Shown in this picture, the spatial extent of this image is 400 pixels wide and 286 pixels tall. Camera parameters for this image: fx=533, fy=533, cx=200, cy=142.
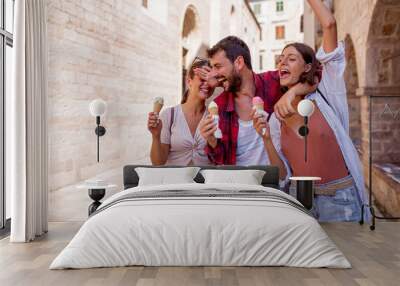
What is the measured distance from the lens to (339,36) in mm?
6160

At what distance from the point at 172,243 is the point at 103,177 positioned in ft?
8.30

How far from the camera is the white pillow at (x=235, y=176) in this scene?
5.68m

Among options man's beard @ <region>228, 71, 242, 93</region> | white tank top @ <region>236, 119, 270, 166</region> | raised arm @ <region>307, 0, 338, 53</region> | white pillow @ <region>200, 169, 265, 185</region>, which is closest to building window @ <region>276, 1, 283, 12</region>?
raised arm @ <region>307, 0, 338, 53</region>

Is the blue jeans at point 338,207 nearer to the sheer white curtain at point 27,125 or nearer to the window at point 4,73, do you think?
the sheer white curtain at point 27,125

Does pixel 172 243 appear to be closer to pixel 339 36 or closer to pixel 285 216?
pixel 285 216

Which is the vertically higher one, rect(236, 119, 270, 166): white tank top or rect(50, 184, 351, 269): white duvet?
rect(236, 119, 270, 166): white tank top

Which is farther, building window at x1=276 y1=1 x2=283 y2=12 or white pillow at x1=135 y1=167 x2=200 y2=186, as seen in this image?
building window at x1=276 y1=1 x2=283 y2=12

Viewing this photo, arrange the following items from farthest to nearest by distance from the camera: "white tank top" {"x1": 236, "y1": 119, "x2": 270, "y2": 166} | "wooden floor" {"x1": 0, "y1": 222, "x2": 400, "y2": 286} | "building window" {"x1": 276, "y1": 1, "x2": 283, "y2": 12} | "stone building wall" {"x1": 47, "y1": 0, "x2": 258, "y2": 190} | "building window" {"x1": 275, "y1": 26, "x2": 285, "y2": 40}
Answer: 1. "building window" {"x1": 276, "y1": 1, "x2": 283, "y2": 12}
2. "building window" {"x1": 275, "y1": 26, "x2": 285, "y2": 40}
3. "white tank top" {"x1": 236, "y1": 119, "x2": 270, "y2": 166}
4. "stone building wall" {"x1": 47, "y1": 0, "x2": 258, "y2": 190}
5. "wooden floor" {"x1": 0, "y1": 222, "x2": 400, "y2": 286}

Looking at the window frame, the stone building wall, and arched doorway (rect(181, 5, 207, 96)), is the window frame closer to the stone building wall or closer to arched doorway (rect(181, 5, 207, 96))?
the stone building wall

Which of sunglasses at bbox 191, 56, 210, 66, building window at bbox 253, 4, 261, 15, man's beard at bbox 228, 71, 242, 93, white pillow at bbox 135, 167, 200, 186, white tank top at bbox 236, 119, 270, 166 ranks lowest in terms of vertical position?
white pillow at bbox 135, 167, 200, 186

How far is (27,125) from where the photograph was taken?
5.19 m

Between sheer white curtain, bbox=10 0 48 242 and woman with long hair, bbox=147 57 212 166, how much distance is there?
140 cm

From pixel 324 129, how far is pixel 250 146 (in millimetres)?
872

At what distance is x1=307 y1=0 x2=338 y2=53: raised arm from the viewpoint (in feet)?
20.0
